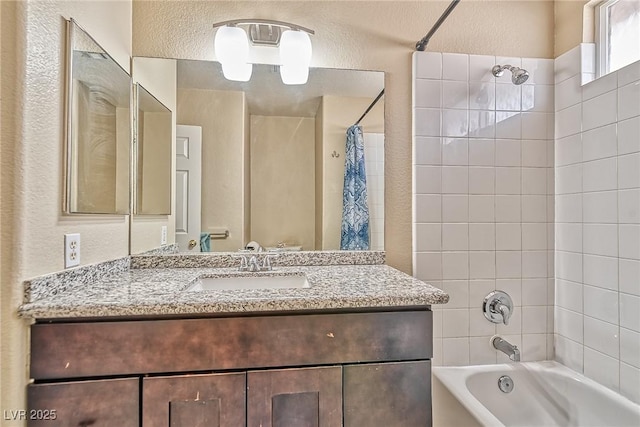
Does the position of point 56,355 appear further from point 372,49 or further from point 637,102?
point 637,102

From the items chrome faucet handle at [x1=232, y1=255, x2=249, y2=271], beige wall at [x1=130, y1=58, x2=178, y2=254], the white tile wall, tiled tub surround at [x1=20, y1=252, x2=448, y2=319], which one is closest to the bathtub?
the white tile wall

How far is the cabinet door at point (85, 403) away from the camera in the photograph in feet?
2.88

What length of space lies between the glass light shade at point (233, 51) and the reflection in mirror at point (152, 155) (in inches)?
13.9

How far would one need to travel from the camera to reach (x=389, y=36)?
65.4 inches

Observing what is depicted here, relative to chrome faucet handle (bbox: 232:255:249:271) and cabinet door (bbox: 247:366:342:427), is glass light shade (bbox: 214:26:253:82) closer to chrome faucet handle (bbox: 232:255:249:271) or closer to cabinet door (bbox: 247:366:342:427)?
chrome faucet handle (bbox: 232:255:249:271)

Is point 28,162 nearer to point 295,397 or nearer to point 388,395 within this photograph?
point 295,397

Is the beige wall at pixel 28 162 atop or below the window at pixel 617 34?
below

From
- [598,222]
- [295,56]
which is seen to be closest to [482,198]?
[598,222]

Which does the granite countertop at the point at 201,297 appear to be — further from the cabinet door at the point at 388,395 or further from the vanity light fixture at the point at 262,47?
the vanity light fixture at the point at 262,47

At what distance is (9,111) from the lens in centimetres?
86

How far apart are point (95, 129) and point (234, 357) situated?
95 cm

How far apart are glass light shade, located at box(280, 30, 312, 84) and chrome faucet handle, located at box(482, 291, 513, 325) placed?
4.64 ft

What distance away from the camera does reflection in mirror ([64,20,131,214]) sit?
3.53 ft

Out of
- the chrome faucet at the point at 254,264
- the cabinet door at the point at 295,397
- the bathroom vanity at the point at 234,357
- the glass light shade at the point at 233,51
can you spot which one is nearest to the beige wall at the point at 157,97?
the glass light shade at the point at 233,51
